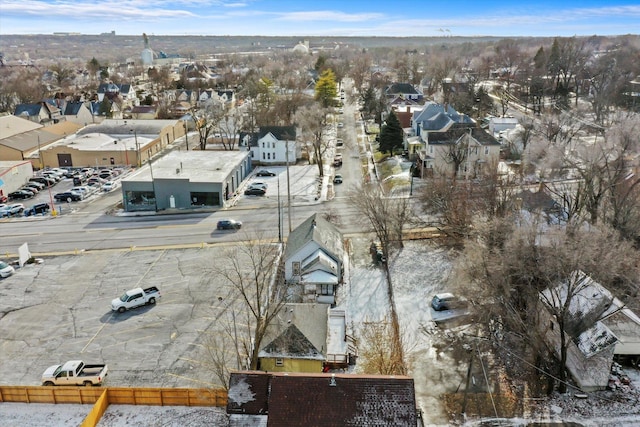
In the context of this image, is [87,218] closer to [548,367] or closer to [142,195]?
[142,195]

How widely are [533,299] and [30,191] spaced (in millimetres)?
49626

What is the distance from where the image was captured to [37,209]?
46562 millimetres

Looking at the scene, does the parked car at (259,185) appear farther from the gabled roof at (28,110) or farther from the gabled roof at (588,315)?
the gabled roof at (28,110)

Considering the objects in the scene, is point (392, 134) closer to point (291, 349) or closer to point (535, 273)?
point (535, 273)

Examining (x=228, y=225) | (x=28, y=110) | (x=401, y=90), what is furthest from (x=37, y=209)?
(x=401, y=90)

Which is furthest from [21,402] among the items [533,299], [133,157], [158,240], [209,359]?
[133,157]

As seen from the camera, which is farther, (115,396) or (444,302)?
(444,302)

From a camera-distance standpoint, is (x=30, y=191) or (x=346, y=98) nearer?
(x=30, y=191)

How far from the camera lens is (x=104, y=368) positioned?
76.3 ft

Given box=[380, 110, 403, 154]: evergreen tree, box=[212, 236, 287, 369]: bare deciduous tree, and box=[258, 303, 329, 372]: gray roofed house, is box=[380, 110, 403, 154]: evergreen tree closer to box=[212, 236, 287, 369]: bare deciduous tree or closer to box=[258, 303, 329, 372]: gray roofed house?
box=[212, 236, 287, 369]: bare deciduous tree

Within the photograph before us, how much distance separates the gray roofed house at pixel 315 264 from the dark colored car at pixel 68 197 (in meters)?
27.6

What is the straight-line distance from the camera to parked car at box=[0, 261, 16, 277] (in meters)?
33.2

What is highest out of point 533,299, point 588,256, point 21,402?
point 588,256

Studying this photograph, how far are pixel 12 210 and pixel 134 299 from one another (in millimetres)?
25216
